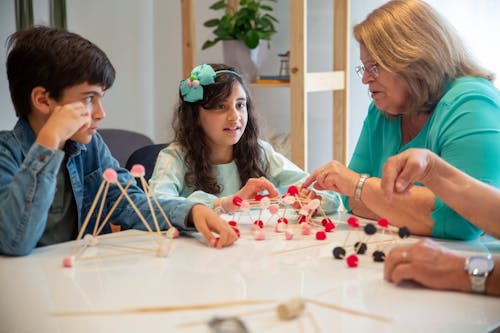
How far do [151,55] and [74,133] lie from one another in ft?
10.6

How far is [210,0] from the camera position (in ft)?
13.9

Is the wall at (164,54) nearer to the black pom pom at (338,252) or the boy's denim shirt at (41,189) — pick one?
the boy's denim shirt at (41,189)

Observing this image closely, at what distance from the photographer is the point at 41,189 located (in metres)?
1.39

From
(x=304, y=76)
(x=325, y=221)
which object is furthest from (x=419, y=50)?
(x=304, y=76)

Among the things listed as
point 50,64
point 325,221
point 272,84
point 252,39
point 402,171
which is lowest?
point 325,221

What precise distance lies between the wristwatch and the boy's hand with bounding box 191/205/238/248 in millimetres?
571

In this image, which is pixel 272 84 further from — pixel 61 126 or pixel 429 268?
pixel 429 268

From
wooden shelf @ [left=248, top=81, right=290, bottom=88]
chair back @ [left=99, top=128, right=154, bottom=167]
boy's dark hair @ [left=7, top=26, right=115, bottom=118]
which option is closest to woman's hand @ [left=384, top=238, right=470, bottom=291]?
boy's dark hair @ [left=7, top=26, right=115, bottom=118]

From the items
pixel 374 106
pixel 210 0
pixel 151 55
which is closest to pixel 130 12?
pixel 151 55

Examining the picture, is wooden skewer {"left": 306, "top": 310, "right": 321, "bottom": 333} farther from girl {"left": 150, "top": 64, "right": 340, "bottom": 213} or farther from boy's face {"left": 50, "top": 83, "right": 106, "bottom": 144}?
girl {"left": 150, "top": 64, "right": 340, "bottom": 213}

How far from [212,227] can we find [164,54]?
3.23 metres

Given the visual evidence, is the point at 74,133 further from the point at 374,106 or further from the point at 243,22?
the point at 243,22

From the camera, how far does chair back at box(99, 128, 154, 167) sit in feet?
10.2

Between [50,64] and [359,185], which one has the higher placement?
[50,64]
